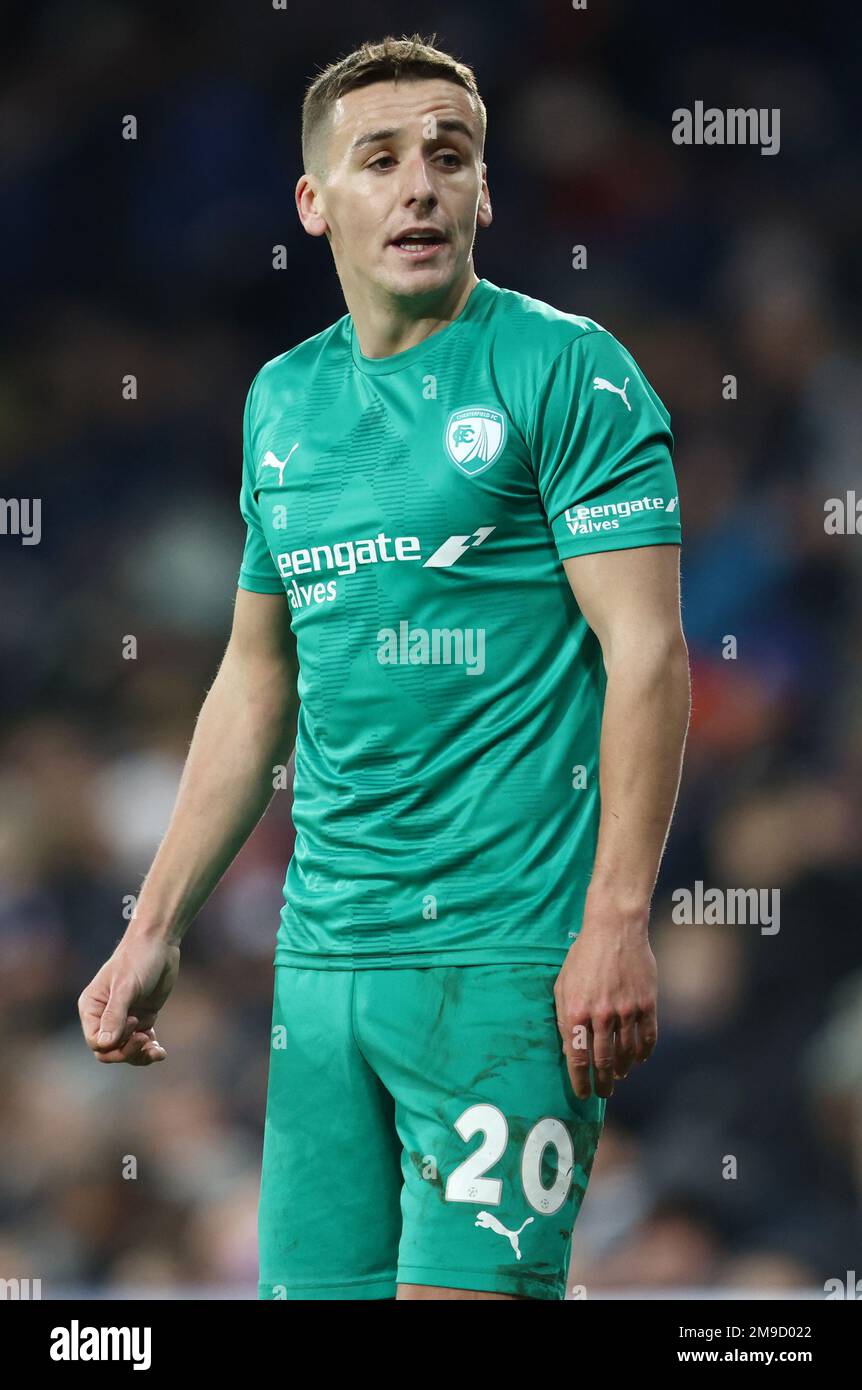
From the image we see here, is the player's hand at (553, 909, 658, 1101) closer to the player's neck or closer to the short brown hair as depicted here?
the player's neck

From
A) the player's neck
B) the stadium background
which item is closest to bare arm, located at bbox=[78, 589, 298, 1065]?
the player's neck

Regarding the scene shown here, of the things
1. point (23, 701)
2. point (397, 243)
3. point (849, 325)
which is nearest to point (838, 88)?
point (849, 325)

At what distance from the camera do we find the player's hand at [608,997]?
2002 mm

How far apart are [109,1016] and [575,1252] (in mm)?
2231

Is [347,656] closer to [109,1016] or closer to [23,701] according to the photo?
[109,1016]

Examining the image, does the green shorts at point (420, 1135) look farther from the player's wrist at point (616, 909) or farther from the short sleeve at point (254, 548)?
the short sleeve at point (254, 548)

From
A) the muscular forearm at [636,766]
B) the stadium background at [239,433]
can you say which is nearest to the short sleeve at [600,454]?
the muscular forearm at [636,766]

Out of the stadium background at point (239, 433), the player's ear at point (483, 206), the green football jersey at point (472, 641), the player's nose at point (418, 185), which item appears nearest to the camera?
the green football jersey at point (472, 641)

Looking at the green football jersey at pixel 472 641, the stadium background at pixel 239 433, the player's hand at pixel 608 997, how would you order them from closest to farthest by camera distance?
the player's hand at pixel 608 997 → the green football jersey at pixel 472 641 → the stadium background at pixel 239 433

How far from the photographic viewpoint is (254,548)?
2.50 meters

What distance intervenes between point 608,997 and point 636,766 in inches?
10.4

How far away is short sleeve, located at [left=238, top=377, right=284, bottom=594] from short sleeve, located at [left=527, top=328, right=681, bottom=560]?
474 mm

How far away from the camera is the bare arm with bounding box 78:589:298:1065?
2.41m

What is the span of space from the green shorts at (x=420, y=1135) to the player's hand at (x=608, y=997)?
61 mm
